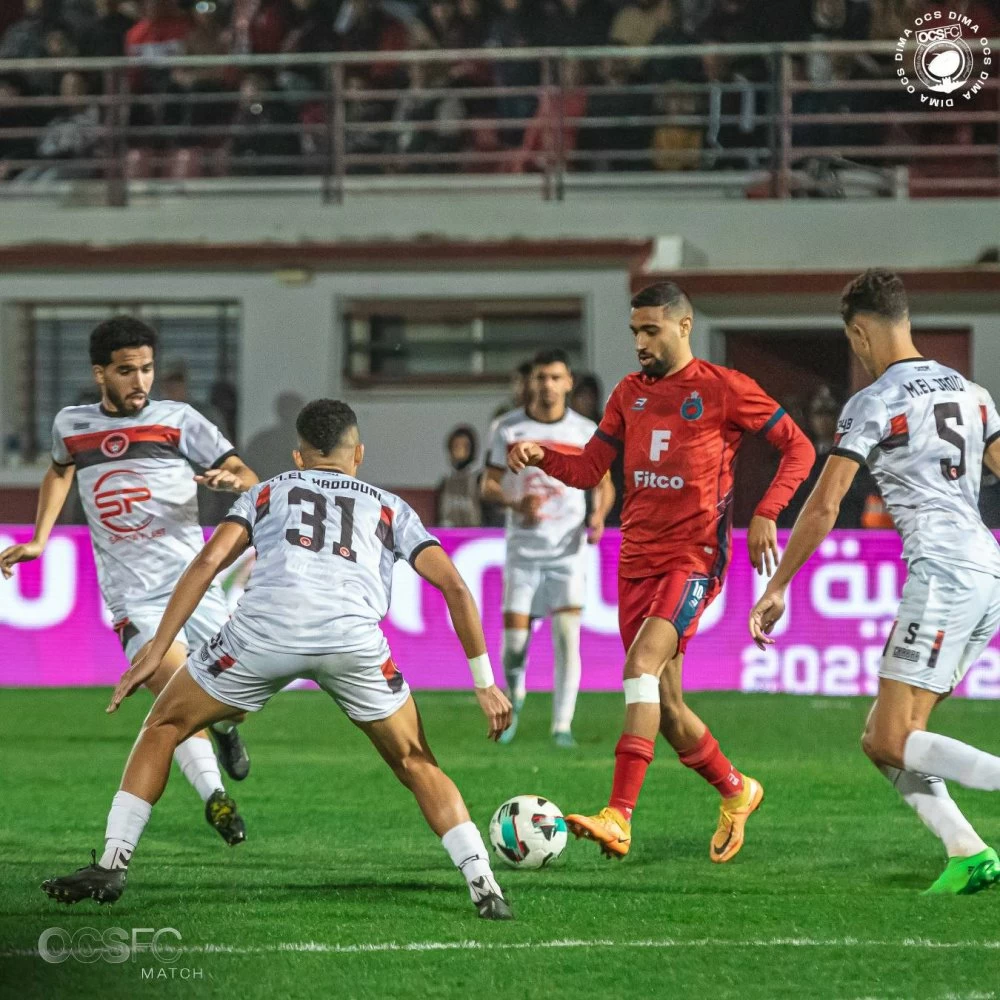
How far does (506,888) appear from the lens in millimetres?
6176

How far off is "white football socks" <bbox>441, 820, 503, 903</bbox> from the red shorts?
1507 millimetres

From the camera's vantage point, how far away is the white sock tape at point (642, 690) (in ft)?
21.6

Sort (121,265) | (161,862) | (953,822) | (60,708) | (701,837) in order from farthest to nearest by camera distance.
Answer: (121,265) → (60,708) → (701,837) → (161,862) → (953,822)

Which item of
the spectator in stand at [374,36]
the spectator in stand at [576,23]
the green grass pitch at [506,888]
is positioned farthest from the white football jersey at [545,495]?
the spectator in stand at [374,36]

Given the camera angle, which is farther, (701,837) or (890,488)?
(701,837)

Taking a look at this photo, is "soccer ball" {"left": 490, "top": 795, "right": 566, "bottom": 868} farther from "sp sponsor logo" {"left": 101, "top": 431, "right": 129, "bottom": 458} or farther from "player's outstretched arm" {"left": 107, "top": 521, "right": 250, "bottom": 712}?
"sp sponsor logo" {"left": 101, "top": 431, "right": 129, "bottom": 458}

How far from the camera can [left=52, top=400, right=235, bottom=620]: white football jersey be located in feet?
24.9

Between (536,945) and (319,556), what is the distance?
4.63ft

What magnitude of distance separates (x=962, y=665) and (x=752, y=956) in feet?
4.81

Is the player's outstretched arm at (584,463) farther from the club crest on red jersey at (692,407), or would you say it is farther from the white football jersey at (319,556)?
the white football jersey at (319,556)

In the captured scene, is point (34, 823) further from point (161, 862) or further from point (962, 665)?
point (962, 665)

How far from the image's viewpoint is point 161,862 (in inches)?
266

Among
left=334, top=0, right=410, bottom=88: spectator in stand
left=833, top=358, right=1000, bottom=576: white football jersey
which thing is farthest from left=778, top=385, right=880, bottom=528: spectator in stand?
left=833, top=358, right=1000, bottom=576: white football jersey

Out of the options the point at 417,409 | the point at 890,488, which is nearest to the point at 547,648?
the point at 417,409
